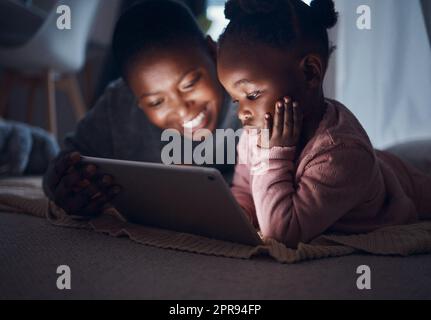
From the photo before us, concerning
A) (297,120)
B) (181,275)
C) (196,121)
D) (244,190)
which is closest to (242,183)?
(244,190)

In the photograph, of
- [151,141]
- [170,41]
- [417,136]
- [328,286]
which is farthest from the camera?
[417,136]

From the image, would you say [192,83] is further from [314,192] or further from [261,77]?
[314,192]

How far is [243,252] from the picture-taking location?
2.36 feet

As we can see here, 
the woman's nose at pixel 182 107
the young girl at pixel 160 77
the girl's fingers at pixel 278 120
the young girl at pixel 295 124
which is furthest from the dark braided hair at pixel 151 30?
the girl's fingers at pixel 278 120

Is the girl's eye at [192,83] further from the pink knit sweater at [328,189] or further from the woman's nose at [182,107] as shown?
the pink knit sweater at [328,189]

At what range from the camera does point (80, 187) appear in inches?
34.9

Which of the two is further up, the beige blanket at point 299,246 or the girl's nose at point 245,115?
the girl's nose at point 245,115

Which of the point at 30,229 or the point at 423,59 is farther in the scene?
the point at 423,59

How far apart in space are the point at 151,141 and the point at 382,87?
2.19 feet

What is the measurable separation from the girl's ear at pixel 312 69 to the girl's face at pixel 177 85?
0.28m

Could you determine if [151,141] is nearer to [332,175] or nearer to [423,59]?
[332,175]

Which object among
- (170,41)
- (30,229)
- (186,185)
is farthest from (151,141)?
(186,185)

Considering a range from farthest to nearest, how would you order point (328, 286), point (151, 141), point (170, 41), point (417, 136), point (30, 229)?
point (417, 136), point (151, 141), point (170, 41), point (30, 229), point (328, 286)

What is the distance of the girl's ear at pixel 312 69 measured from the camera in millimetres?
768
